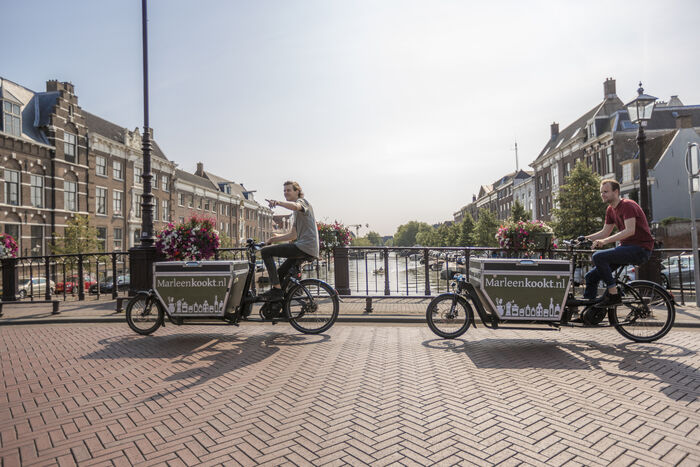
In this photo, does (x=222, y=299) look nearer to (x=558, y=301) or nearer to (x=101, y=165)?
(x=558, y=301)

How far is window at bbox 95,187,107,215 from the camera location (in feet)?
115

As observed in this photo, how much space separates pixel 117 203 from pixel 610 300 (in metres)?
41.4

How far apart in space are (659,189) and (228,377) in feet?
138

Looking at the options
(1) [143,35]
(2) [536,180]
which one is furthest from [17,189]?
(2) [536,180]

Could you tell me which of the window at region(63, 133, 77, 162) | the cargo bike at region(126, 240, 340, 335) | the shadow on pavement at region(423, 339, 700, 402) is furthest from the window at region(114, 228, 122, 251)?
the shadow on pavement at region(423, 339, 700, 402)

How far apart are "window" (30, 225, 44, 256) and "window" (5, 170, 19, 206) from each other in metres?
2.23

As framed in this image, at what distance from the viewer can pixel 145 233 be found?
8.93m

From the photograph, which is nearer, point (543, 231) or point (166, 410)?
point (166, 410)

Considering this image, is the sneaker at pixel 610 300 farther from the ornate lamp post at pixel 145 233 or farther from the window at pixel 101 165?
the window at pixel 101 165

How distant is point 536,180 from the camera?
55938 mm

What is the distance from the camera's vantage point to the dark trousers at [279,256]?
582 cm

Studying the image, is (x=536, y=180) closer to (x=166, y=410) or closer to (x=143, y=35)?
(x=143, y=35)

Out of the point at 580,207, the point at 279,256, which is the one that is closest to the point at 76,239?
the point at 279,256

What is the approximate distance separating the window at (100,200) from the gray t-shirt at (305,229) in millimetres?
35868
